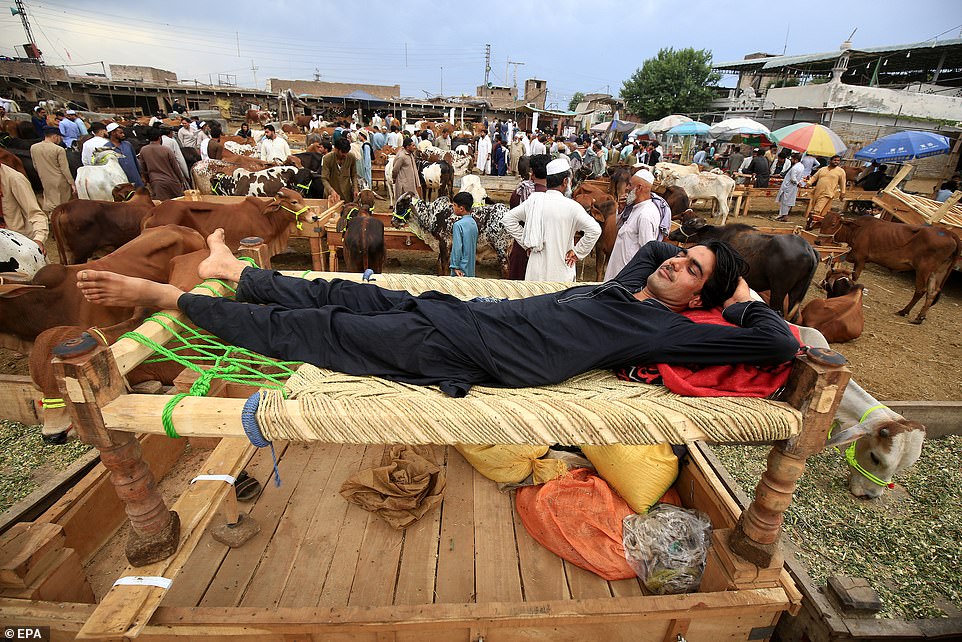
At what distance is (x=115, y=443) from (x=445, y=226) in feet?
15.4

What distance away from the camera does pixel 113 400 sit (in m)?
1.47

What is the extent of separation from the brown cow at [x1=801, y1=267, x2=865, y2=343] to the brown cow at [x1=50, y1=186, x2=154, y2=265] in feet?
27.0

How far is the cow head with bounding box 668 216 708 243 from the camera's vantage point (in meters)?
5.25

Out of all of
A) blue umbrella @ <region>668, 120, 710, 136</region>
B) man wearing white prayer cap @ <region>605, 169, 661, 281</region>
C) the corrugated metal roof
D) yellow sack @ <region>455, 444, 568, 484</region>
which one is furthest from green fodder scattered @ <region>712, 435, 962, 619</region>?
the corrugated metal roof

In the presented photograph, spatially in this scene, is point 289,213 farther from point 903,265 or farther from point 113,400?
point 903,265

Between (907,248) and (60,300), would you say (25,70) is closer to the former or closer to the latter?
(60,300)

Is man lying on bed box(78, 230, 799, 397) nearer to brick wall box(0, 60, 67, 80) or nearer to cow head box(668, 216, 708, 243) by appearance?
cow head box(668, 216, 708, 243)

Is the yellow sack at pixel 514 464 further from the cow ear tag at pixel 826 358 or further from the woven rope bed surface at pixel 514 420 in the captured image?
the cow ear tag at pixel 826 358

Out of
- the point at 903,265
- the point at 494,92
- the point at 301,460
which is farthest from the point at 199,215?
the point at 494,92

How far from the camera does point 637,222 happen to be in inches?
157

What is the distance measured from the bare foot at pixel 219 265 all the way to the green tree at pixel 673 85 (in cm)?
3731

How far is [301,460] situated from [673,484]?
7.85ft

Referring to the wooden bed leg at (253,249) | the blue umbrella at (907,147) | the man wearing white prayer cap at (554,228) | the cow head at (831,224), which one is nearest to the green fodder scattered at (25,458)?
the wooden bed leg at (253,249)

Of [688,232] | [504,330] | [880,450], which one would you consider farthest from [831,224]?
[504,330]
